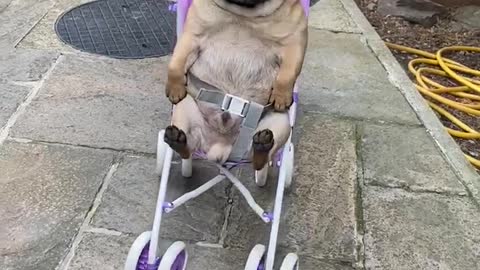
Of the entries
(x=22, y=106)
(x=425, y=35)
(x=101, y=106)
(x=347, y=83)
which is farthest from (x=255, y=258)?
(x=425, y=35)

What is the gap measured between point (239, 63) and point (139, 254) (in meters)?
0.76

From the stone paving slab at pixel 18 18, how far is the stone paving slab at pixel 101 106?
442mm

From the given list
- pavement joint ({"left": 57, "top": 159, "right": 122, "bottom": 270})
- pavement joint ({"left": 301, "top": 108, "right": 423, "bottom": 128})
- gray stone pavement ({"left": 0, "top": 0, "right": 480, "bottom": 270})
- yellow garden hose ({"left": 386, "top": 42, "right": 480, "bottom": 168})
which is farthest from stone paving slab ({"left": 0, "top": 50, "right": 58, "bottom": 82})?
yellow garden hose ({"left": 386, "top": 42, "right": 480, "bottom": 168})

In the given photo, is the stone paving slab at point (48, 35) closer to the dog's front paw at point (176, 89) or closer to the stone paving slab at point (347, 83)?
the stone paving slab at point (347, 83)

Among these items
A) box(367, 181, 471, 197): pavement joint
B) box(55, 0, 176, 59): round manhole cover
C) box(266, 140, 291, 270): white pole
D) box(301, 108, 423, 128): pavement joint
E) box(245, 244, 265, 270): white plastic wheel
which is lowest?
box(55, 0, 176, 59): round manhole cover

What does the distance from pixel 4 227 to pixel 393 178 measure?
67.6 inches

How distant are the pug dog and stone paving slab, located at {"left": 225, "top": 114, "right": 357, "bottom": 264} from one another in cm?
46

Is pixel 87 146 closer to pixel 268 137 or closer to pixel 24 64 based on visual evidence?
pixel 24 64

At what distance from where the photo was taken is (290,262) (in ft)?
8.84

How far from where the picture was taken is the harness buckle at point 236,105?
2.66 m

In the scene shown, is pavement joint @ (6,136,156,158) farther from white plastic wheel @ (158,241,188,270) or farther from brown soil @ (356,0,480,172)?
brown soil @ (356,0,480,172)

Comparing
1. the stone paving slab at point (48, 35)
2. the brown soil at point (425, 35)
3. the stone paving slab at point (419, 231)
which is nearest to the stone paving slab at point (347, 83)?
the brown soil at point (425, 35)

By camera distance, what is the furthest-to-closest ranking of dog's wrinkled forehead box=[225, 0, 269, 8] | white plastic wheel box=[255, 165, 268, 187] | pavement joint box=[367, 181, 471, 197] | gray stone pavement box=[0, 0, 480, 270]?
pavement joint box=[367, 181, 471, 197], white plastic wheel box=[255, 165, 268, 187], gray stone pavement box=[0, 0, 480, 270], dog's wrinkled forehead box=[225, 0, 269, 8]

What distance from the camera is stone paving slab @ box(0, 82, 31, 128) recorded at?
3.74 metres
